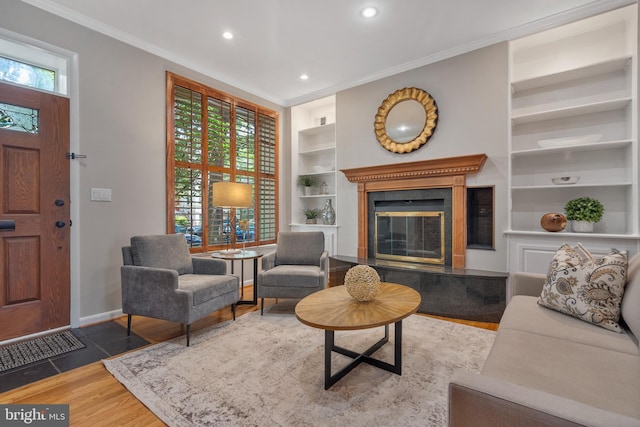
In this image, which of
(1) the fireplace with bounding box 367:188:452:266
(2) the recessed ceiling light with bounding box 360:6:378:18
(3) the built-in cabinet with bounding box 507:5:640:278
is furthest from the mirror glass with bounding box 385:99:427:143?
(2) the recessed ceiling light with bounding box 360:6:378:18

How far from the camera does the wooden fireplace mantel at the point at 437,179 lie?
328 cm

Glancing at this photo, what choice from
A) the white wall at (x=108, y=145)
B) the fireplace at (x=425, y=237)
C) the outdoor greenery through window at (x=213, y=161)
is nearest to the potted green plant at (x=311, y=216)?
the outdoor greenery through window at (x=213, y=161)

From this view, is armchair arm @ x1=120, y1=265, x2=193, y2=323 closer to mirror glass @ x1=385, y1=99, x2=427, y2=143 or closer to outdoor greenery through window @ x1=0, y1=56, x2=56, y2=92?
outdoor greenery through window @ x1=0, y1=56, x2=56, y2=92

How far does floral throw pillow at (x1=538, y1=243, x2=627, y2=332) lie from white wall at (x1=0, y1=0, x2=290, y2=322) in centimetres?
361

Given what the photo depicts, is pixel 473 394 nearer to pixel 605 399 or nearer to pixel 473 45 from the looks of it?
pixel 605 399

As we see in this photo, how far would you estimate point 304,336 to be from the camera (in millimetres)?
2465

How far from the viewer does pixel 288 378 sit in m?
1.84

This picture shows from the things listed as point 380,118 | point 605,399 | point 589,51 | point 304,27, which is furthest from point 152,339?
point 589,51

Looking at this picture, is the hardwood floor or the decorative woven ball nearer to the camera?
the hardwood floor

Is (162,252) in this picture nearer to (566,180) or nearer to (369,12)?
(369,12)

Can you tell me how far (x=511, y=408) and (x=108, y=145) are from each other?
3.60 meters

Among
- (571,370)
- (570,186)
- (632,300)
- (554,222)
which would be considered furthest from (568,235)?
(571,370)

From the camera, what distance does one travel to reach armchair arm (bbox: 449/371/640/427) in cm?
72

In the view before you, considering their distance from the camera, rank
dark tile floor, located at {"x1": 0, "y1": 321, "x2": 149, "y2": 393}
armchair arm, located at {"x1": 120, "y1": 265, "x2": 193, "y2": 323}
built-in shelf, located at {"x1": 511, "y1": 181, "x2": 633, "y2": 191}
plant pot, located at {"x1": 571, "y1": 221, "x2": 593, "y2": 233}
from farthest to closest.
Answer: plant pot, located at {"x1": 571, "y1": 221, "x2": 593, "y2": 233} < built-in shelf, located at {"x1": 511, "y1": 181, "x2": 633, "y2": 191} < armchair arm, located at {"x1": 120, "y1": 265, "x2": 193, "y2": 323} < dark tile floor, located at {"x1": 0, "y1": 321, "x2": 149, "y2": 393}
